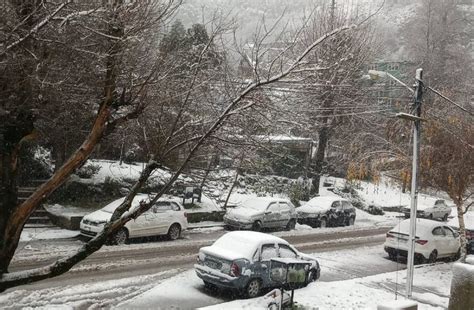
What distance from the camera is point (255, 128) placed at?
5.96 metres

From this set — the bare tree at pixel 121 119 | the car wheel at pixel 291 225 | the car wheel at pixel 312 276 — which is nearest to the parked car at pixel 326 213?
the car wheel at pixel 291 225

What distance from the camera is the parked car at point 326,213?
26703 mm

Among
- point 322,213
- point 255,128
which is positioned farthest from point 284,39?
point 322,213

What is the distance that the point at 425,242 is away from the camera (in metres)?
19.7

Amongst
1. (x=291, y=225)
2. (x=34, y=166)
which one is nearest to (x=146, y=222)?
(x=34, y=166)

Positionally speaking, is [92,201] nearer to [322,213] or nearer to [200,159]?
[322,213]

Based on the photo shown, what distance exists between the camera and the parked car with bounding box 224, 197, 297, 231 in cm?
2284

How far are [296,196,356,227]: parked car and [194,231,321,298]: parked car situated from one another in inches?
505

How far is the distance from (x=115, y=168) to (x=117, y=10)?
72.6 feet

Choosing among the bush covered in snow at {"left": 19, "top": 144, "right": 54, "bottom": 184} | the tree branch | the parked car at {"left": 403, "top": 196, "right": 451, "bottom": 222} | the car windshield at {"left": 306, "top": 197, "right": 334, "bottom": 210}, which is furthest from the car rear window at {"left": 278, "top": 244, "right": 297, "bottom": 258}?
the parked car at {"left": 403, "top": 196, "right": 451, "bottom": 222}

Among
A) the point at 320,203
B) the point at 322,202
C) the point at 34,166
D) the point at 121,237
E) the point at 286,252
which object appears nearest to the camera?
A: the point at 286,252

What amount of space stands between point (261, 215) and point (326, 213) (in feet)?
17.9

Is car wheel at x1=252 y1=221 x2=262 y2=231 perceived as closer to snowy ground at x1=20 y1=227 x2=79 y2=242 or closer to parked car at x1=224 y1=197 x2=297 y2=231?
parked car at x1=224 y1=197 x2=297 y2=231

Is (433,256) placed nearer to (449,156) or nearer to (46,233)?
(449,156)
